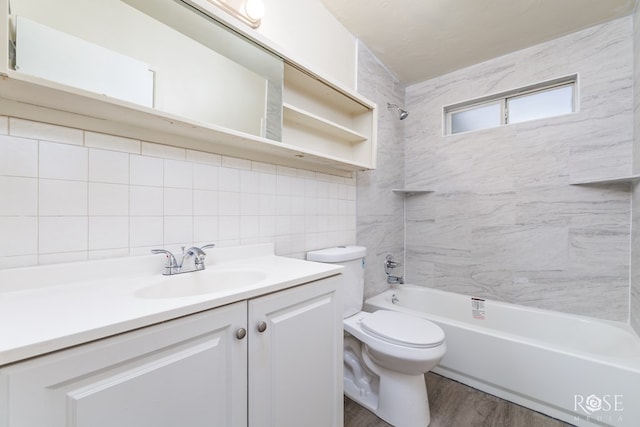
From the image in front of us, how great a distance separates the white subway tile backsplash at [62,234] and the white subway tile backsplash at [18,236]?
0.01m

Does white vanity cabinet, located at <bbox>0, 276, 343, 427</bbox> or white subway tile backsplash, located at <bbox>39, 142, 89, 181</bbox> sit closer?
white vanity cabinet, located at <bbox>0, 276, 343, 427</bbox>

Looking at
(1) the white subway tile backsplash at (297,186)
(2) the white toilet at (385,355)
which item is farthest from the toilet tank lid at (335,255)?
(1) the white subway tile backsplash at (297,186)

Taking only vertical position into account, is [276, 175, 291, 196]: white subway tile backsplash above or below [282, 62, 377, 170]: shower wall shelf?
below

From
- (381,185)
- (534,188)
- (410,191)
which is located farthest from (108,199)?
(534,188)

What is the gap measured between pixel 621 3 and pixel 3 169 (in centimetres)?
310

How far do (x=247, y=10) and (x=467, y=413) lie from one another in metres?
2.45

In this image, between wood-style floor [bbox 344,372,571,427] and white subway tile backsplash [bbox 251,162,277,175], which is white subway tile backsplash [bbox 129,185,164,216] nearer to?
white subway tile backsplash [bbox 251,162,277,175]

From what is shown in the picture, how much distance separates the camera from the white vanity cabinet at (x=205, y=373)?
48cm

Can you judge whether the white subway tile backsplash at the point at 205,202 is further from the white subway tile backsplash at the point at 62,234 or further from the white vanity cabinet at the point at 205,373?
the white vanity cabinet at the point at 205,373

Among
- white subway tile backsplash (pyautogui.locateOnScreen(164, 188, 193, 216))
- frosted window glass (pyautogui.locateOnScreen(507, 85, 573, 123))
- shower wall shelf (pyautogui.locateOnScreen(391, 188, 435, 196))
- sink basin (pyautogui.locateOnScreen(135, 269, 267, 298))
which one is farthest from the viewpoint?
shower wall shelf (pyautogui.locateOnScreen(391, 188, 435, 196))

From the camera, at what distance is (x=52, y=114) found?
819mm

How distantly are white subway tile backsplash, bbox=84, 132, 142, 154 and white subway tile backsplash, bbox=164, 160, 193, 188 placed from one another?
0.38 feet

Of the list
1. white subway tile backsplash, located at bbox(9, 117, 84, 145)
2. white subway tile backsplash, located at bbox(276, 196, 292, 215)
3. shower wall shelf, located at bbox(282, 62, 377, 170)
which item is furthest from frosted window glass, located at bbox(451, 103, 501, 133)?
white subway tile backsplash, located at bbox(9, 117, 84, 145)

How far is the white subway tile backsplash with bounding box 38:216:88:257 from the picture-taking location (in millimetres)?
813
